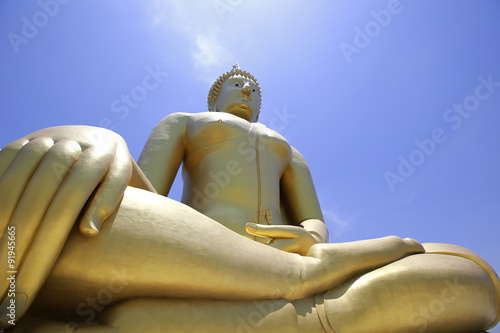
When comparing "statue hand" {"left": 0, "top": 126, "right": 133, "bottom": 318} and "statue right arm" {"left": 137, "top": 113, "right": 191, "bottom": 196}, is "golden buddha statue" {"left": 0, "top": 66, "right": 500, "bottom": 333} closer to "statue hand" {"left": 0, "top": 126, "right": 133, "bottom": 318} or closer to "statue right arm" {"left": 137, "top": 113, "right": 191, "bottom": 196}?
"statue hand" {"left": 0, "top": 126, "right": 133, "bottom": 318}

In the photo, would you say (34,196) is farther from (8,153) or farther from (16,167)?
(8,153)

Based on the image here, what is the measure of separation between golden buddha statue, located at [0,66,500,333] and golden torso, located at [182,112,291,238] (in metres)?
1.04

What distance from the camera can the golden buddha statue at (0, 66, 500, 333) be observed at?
174 cm

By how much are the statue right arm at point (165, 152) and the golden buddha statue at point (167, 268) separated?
150 centimetres

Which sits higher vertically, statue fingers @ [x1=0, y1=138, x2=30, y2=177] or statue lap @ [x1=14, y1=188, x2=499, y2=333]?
statue fingers @ [x1=0, y1=138, x2=30, y2=177]

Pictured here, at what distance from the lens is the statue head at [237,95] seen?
5227mm

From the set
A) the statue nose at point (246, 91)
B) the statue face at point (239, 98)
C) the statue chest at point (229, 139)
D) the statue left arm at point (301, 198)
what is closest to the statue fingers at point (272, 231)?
the statue left arm at point (301, 198)

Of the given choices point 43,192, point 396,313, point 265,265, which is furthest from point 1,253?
point 396,313

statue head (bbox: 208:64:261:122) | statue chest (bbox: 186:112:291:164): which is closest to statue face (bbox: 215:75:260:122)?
statue head (bbox: 208:64:261:122)

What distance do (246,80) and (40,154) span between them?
12.5 ft

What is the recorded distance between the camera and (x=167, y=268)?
1.91 m

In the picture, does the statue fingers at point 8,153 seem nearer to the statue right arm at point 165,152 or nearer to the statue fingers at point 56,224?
the statue fingers at point 56,224

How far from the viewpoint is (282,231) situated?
274cm

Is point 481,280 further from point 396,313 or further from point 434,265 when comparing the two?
point 396,313
